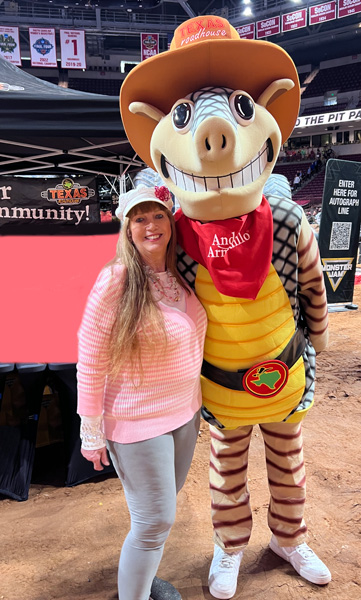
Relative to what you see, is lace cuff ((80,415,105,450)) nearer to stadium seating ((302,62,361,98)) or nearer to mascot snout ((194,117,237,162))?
mascot snout ((194,117,237,162))

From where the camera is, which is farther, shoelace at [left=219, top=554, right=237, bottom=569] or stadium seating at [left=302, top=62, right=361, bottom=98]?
stadium seating at [left=302, top=62, right=361, bottom=98]

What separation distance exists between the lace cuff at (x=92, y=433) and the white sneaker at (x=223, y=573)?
0.89 m

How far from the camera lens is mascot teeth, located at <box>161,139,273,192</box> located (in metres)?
1.47

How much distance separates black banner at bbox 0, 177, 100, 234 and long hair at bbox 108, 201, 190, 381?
1.79 metres

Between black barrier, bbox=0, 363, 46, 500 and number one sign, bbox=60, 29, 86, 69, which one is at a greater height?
number one sign, bbox=60, 29, 86, 69

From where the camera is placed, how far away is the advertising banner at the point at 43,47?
22.3 m

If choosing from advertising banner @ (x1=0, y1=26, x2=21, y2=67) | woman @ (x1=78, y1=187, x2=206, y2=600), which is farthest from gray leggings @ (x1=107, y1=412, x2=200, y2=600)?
advertising banner @ (x1=0, y1=26, x2=21, y2=67)

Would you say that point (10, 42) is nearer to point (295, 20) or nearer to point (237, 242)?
point (295, 20)

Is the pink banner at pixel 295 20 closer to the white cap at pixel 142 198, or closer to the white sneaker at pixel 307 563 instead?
the white cap at pixel 142 198

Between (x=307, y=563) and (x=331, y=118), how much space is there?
24.5 m

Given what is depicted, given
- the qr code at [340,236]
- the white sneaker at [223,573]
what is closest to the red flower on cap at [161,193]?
the white sneaker at [223,573]

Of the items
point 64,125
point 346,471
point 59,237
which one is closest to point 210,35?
point 64,125

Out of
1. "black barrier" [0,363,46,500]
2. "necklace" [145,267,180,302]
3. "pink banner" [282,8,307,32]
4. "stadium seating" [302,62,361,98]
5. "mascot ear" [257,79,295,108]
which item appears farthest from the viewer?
"stadium seating" [302,62,361,98]

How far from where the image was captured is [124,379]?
140cm
